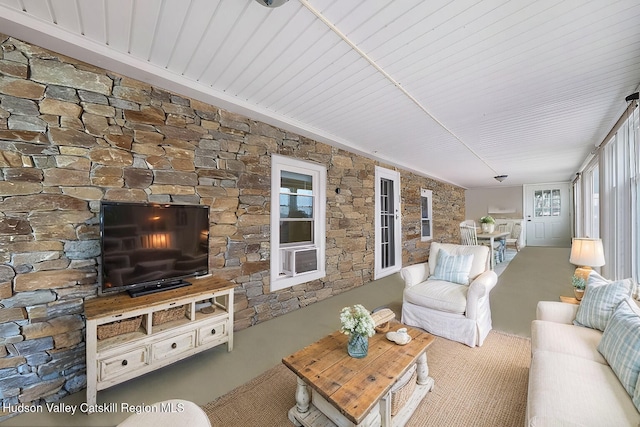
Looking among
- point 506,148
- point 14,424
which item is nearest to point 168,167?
point 14,424

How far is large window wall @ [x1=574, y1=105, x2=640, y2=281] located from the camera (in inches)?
93.8

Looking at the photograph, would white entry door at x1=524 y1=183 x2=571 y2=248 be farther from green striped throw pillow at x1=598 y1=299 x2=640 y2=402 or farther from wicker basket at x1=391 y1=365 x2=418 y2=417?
wicker basket at x1=391 y1=365 x2=418 y2=417

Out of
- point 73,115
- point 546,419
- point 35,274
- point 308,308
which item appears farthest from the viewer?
point 308,308

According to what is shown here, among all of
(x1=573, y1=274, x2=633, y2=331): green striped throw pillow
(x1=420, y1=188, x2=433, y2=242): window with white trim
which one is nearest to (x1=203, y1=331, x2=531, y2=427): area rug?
(x1=573, y1=274, x2=633, y2=331): green striped throw pillow

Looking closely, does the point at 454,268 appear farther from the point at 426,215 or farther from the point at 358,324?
the point at 426,215

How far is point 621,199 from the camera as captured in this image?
2.72 meters

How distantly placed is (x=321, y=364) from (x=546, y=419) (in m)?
1.09

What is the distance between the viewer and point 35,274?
5.74 ft

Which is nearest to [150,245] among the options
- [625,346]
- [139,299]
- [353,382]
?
[139,299]

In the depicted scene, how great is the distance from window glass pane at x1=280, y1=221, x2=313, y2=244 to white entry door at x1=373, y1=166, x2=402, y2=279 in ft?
5.59

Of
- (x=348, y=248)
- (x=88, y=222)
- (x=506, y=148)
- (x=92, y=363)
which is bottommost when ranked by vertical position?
(x=92, y=363)

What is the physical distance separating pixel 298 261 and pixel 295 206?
80 cm

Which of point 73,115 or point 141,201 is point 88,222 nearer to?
point 141,201

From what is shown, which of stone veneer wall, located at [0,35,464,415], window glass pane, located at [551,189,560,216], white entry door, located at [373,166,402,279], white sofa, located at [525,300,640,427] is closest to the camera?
white sofa, located at [525,300,640,427]
